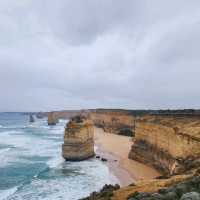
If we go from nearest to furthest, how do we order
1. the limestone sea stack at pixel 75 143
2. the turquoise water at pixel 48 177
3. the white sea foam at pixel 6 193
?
the white sea foam at pixel 6 193
the turquoise water at pixel 48 177
the limestone sea stack at pixel 75 143

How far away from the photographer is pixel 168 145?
37156 millimetres

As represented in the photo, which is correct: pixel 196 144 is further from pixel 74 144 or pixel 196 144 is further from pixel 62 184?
pixel 74 144

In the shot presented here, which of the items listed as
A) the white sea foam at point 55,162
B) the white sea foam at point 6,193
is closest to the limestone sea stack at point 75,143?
the white sea foam at point 55,162

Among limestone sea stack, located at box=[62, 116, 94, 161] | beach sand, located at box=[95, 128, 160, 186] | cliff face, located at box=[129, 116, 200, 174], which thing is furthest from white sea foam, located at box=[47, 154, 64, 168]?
cliff face, located at box=[129, 116, 200, 174]

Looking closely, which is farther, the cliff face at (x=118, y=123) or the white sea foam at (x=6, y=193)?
the cliff face at (x=118, y=123)

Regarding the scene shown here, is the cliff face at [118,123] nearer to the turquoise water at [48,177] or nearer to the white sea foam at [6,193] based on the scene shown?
the turquoise water at [48,177]

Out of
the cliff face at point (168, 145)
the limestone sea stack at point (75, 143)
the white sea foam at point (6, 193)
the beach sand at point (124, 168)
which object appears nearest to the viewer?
the white sea foam at point (6, 193)

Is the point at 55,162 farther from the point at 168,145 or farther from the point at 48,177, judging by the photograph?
the point at 168,145

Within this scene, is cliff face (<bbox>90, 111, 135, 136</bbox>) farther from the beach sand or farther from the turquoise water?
the turquoise water

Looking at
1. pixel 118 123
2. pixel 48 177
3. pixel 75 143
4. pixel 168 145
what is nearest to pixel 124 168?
pixel 168 145

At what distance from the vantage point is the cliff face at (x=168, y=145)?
29.0 meters

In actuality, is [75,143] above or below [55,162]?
above

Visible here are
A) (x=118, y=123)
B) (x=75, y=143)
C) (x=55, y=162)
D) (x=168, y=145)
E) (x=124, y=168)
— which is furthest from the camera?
(x=118, y=123)

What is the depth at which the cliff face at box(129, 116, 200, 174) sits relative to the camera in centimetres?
2900
